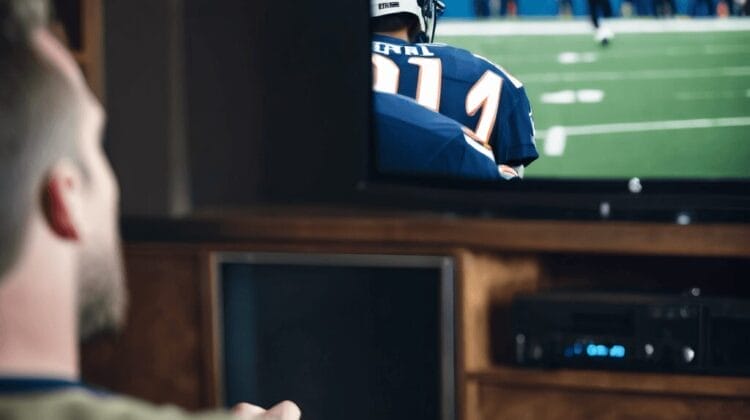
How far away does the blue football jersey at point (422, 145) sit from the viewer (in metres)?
2.53

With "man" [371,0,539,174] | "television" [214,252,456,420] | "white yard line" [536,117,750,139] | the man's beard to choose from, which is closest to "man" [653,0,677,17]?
"white yard line" [536,117,750,139]

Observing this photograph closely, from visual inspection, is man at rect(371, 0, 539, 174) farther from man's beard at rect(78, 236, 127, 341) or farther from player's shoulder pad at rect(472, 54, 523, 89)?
man's beard at rect(78, 236, 127, 341)

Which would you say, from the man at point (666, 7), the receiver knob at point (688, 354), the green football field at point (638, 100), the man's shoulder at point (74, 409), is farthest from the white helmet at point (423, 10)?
the man's shoulder at point (74, 409)

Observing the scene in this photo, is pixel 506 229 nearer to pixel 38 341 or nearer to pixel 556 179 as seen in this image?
pixel 556 179

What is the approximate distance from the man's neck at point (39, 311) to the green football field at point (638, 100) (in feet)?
6.25

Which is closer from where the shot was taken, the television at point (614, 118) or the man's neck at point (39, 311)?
the man's neck at point (39, 311)

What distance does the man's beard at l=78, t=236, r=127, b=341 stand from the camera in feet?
2.19

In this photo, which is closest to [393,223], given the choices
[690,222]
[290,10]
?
[690,222]

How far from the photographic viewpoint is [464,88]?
250cm

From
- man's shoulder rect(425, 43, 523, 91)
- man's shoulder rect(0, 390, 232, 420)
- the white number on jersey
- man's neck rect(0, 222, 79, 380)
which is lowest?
man's shoulder rect(0, 390, 232, 420)

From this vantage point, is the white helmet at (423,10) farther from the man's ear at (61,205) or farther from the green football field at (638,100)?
the man's ear at (61,205)

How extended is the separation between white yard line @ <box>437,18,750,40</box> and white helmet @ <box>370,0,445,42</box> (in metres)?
0.02

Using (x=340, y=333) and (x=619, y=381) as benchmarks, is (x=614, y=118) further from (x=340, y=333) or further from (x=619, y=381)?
(x=340, y=333)

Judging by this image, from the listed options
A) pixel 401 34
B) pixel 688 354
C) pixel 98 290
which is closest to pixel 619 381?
pixel 688 354
